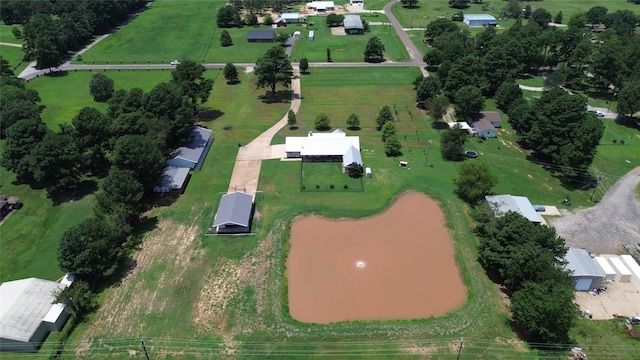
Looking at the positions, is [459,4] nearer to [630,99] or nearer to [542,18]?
[542,18]

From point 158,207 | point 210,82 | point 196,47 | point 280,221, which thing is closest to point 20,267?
point 158,207

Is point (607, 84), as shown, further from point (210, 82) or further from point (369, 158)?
point (210, 82)

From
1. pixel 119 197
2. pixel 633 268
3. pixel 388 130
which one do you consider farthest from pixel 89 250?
pixel 633 268

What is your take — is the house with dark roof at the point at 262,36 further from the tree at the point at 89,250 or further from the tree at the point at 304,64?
the tree at the point at 89,250

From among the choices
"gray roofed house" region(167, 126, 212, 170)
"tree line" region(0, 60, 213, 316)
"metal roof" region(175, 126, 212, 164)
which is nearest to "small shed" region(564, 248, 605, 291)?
"tree line" region(0, 60, 213, 316)

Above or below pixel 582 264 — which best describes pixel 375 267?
below

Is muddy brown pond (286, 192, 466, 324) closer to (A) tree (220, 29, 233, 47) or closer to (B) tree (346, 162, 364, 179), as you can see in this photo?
(B) tree (346, 162, 364, 179)
